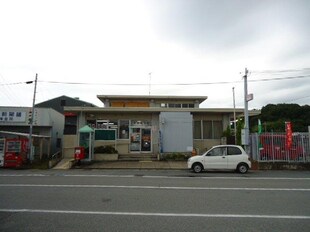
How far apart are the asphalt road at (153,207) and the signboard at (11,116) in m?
16.3

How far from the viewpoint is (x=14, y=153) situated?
2041 centimetres

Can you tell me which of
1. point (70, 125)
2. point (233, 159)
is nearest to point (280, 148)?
point (233, 159)

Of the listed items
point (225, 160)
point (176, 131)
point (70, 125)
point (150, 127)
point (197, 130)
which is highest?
point (70, 125)

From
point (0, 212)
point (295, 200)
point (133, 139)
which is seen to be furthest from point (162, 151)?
point (0, 212)

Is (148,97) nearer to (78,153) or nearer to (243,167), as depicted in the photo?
(78,153)

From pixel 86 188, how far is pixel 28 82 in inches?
614

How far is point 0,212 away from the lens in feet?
22.6

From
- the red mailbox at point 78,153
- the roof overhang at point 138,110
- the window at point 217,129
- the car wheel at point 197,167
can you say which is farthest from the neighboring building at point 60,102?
the car wheel at point 197,167

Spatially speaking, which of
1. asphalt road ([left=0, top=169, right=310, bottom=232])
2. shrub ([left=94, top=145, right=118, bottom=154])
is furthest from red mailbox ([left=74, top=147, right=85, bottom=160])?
asphalt road ([left=0, top=169, right=310, bottom=232])

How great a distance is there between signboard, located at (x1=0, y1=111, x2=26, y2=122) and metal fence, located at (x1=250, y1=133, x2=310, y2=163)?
67.4 ft

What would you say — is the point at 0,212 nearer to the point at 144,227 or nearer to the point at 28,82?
the point at 144,227

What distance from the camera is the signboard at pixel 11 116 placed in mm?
25672

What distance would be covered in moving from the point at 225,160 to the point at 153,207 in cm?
944

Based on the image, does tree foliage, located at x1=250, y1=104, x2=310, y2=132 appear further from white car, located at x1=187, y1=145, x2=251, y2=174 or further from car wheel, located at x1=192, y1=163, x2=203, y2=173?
car wheel, located at x1=192, y1=163, x2=203, y2=173
